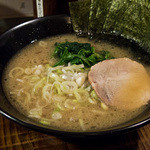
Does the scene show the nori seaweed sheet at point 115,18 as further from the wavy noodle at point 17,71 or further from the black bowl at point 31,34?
the wavy noodle at point 17,71

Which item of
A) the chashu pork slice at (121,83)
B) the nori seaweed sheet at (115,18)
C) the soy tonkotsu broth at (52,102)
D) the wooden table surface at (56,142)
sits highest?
the nori seaweed sheet at (115,18)

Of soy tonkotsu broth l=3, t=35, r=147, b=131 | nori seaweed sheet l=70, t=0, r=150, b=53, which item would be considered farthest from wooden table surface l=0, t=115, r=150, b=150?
nori seaweed sheet l=70, t=0, r=150, b=53

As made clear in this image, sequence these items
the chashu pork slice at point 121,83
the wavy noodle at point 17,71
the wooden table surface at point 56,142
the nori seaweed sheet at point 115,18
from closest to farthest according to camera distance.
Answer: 1. the wooden table surface at point 56,142
2. the chashu pork slice at point 121,83
3. the wavy noodle at point 17,71
4. the nori seaweed sheet at point 115,18

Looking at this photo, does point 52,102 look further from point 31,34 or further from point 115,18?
point 115,18

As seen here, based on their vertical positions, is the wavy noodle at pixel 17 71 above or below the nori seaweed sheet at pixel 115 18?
below

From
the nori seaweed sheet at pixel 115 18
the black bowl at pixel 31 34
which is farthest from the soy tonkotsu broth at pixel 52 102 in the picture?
the nori seaweed sheet at pixel 115 18

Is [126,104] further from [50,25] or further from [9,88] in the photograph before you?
[50,25]
